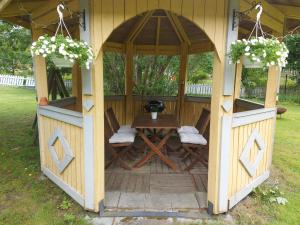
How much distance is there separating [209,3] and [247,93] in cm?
1377

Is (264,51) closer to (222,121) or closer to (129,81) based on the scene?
(222,121)

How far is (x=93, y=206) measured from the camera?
3146mm

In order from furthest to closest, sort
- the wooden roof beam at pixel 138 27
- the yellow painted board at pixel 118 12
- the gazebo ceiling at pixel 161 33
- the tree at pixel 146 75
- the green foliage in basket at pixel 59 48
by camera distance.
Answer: the tree at pixel 146 75, the gazebo ceiling at pixel 161 33, the wooden roof beam at pixel 138 27, the yellow painted board at pixel 118 12, the green foliage in basket at pixel 59 48

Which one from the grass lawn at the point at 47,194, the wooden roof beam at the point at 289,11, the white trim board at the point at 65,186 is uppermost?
the wooden roof beam at the point at 289,11

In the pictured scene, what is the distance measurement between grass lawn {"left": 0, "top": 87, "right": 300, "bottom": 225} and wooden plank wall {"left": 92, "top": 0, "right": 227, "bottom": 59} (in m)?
2.04

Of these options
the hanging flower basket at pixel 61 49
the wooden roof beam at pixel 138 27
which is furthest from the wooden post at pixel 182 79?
the hanging flower basket at pixel 61 49

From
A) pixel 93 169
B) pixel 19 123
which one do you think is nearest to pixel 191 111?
pixel 93 169

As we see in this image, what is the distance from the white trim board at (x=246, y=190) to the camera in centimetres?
330

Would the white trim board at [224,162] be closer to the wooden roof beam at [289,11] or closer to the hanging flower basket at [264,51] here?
the hanging flower basket at [264,51]

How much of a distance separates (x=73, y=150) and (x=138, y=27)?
3.53 metres

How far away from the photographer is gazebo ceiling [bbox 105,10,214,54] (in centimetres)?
557

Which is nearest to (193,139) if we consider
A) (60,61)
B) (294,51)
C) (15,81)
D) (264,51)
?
(264,51)

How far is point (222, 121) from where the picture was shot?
2971mm

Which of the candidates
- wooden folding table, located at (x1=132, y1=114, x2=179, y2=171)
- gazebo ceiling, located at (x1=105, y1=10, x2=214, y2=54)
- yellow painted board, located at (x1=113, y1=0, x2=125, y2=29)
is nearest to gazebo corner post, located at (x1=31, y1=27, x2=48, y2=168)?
wooden folding table, located at (x1=132, y1=114, x2=179, y2=171)
